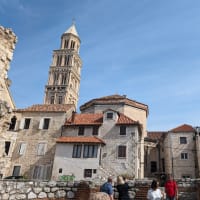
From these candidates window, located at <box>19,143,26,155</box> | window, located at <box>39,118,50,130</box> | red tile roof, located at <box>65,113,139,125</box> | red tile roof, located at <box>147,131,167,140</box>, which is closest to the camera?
window, located at <box>19,143,26,155</box>

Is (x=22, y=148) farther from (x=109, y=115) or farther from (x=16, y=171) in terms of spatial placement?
(x=109, y=115)

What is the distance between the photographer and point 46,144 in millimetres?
32281

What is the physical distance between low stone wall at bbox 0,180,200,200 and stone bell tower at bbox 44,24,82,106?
64.2 m

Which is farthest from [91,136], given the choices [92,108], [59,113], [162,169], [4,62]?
[4,62]

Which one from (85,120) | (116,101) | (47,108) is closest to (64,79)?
(116,101)

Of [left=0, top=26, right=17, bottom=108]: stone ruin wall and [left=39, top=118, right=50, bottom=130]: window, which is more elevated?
[left=39, top=118, right=50, bottom=130]: window

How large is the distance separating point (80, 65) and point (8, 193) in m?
85.5

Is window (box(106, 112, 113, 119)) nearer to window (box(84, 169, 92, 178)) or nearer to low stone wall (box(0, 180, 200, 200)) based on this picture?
window (box(84, 169, 92, 178))

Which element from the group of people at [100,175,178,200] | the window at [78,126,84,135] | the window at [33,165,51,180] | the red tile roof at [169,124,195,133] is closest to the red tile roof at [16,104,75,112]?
the window at [78,126,84,135]

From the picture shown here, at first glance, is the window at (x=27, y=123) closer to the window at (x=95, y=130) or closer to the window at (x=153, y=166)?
the window at (x=95, y=130)

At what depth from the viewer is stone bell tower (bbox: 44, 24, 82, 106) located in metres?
77.0

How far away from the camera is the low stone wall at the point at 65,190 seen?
34.8ft

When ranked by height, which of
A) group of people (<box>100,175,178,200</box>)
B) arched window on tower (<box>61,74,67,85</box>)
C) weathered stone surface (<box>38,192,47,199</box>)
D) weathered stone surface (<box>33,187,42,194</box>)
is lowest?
weathered stone surface (<box>38,192,47,199</box>)

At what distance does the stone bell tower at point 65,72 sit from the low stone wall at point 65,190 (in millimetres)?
64227
